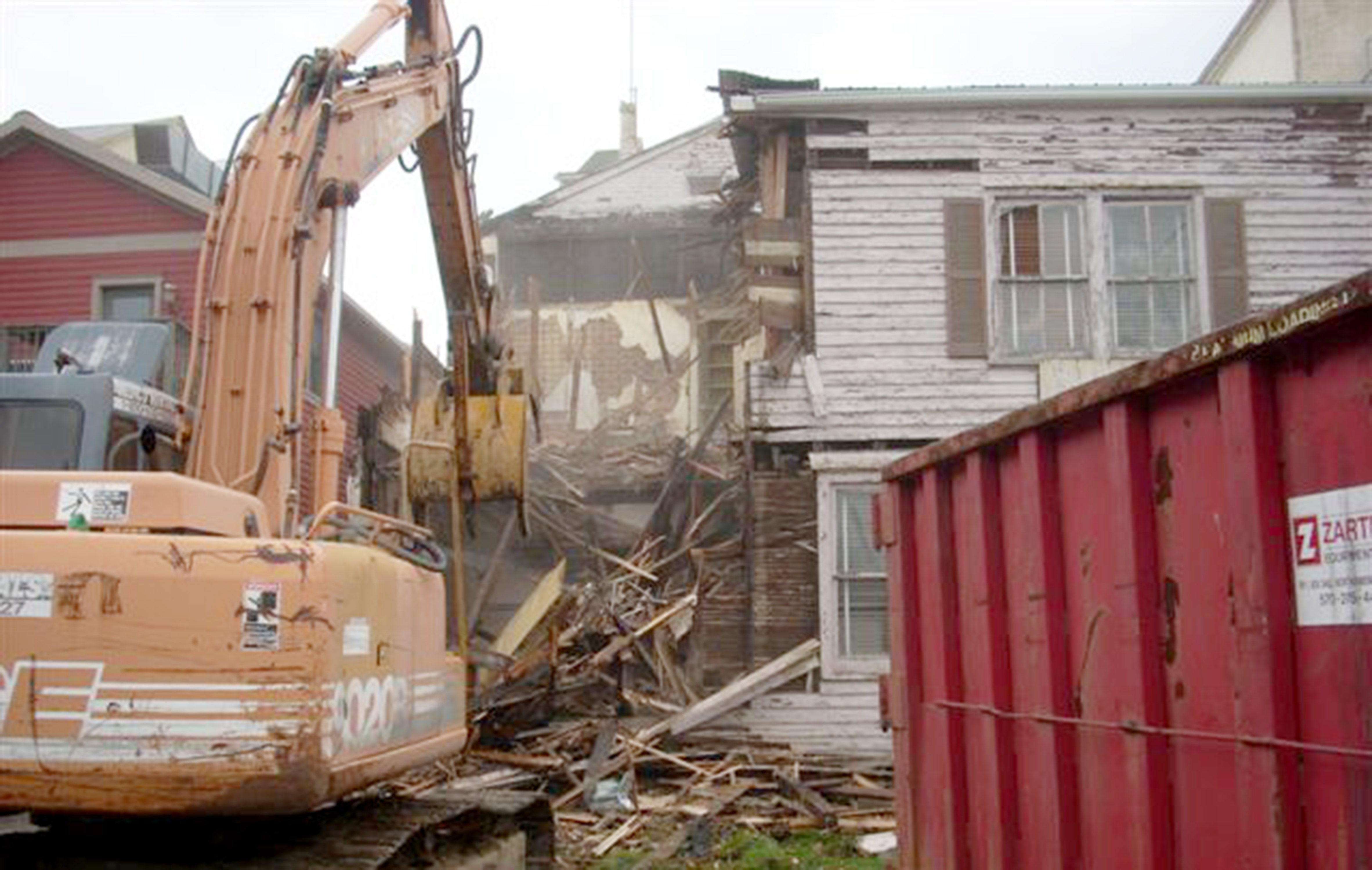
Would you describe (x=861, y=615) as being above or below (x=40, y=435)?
below

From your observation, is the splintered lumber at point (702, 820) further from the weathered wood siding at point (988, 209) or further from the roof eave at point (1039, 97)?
the roof eave at point (1039, 97)

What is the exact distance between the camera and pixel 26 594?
5.00m

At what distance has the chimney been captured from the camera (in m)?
39.8

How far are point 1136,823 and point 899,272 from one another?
35.4 feet

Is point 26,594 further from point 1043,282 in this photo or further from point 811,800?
point 1043,282

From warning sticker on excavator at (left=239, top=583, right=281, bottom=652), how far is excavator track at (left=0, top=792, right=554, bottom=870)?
3.06 feet

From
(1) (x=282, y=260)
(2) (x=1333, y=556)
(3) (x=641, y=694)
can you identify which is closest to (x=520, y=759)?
(3) (x=641, y=694)

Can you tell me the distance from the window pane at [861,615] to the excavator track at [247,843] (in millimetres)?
6958

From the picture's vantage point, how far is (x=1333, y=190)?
14.4 metres

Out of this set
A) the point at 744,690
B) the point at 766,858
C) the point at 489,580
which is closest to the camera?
the point at 766,858

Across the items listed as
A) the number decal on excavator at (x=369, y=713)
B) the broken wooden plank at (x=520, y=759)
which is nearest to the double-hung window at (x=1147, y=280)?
the broken wooden plank at (x=520, y=759)

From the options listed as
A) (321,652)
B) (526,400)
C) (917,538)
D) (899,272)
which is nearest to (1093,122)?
(899,272)

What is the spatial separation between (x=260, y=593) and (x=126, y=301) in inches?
720

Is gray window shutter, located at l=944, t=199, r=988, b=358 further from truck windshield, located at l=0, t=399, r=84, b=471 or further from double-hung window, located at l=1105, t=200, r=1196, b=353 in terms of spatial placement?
truck windshield, located at l=0, t=399, r=84, b=471
